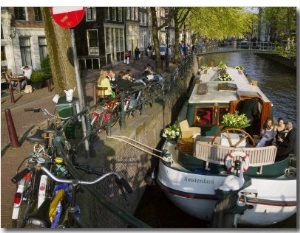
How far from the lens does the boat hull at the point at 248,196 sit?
6.42 metres

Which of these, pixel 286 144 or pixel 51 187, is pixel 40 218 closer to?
pixel 51 187

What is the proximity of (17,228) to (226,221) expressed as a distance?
366cm

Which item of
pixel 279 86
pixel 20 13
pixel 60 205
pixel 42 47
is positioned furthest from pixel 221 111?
pixel 279 86

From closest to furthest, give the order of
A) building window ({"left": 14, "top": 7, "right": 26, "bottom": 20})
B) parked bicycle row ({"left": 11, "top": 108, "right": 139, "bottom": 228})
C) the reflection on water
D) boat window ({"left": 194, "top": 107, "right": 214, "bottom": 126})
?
1. parked bicycle row ({"left": 11, "top": 108, "right": 139, "bottom": 228})
2. boat window ({"left": 194, "top": 107, "right": 214, "bottom": 126})
3. building window ({"left": 14, "top": 7, "right": 26, "bottom": 20})
4. the reflection on water

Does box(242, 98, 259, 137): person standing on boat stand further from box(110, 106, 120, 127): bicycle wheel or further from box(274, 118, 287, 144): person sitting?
box(110, 106, 120, 127): bicycle wheel

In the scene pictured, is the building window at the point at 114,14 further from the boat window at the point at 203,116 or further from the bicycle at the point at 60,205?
the bicycle at the point at 60,205

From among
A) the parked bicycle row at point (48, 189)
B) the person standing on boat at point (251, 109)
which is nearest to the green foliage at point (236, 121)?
the person standing on boat at point (251, 109)

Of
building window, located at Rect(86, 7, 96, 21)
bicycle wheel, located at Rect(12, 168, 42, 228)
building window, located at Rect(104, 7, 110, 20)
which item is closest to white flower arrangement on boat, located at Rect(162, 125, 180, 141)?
bicycle wheel, located at Rect(12, 168, 42, 228)

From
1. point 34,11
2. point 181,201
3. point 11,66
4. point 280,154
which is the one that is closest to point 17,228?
point 181,201

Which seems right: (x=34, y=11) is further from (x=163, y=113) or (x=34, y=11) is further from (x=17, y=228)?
(x=17, y=228)

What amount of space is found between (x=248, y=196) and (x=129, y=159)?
2766mm

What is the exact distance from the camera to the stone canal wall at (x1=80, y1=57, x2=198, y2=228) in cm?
529

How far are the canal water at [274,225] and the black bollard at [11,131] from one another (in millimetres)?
3345

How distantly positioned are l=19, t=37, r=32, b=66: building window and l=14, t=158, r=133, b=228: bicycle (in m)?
14.7
